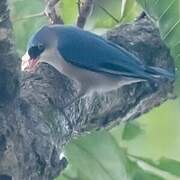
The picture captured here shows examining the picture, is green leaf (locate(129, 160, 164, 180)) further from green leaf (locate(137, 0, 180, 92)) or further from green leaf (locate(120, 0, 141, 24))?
green leaf (locate(120, 0, 141, 24))

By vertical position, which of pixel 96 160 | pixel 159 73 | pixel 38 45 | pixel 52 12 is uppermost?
pixel 159 73

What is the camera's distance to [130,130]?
83.3 inches

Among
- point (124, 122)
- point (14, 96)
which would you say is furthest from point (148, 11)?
→ point (14, 96)

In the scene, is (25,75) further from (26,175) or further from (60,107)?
(26,175)

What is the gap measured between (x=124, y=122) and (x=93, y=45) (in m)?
0.23

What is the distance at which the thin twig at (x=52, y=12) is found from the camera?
2005mm

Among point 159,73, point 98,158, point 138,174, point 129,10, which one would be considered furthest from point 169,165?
point 129,10

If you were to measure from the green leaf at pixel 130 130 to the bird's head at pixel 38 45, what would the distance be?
1.04 ft

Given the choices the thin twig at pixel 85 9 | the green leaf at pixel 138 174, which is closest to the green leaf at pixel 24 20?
the thin twig at pixel 85 9

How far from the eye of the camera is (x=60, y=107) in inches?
66.9

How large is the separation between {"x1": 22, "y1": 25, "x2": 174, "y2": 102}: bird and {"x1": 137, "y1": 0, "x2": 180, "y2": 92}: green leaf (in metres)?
0.09

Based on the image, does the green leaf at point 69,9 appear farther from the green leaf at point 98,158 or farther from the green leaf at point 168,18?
the green leaf at point 98,158

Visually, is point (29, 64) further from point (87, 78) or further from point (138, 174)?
point (138, 174)

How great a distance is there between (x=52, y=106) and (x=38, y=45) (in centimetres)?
47
